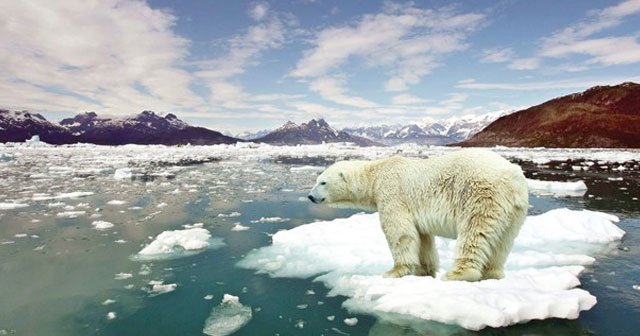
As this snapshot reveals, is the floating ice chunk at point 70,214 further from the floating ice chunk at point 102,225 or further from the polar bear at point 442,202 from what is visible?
the polar bear at point 442,202

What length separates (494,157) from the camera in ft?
17.9

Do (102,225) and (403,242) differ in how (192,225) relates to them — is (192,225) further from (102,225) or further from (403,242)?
(403,242)

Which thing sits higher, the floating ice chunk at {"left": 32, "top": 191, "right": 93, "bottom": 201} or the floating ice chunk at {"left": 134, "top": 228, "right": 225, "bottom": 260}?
the floating ice chunk at {"left": 32, "top": 191, "right": 93, "bottom": 201}

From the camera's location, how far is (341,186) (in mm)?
6898

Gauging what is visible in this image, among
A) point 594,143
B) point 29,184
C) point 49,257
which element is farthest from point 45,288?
point 594,143

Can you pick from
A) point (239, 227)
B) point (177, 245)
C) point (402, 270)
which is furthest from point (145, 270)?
point (402, 270)

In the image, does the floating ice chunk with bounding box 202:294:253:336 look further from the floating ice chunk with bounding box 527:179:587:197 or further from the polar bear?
the floating ice chunk with bounding box 527:179:587:197

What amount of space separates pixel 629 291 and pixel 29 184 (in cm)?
2552

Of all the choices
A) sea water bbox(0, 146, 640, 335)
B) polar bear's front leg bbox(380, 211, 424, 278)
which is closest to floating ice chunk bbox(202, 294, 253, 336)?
sea water bbox(0, 146, 640, 335)

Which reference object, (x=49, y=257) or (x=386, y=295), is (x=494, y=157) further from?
(x=49, y=257)

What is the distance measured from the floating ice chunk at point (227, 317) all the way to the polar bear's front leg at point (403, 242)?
6.96 feet

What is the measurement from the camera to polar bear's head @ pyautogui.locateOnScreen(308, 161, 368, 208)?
6.82m

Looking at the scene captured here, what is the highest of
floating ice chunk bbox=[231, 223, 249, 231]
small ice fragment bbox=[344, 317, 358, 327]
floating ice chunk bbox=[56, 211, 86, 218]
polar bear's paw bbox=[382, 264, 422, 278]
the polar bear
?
the polar bear

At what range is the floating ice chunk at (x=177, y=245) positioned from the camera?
28.9ft
